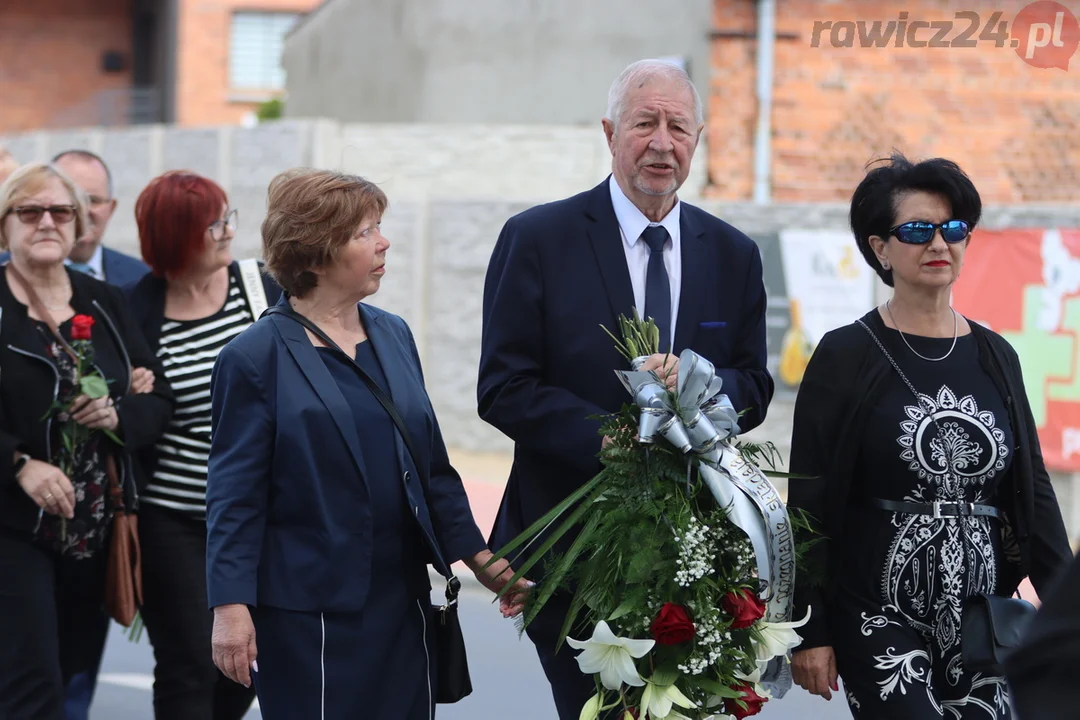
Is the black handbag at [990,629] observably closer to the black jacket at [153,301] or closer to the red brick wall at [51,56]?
the black jacket at [153,301]

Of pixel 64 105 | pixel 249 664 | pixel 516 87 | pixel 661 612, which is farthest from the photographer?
pixel 64 105

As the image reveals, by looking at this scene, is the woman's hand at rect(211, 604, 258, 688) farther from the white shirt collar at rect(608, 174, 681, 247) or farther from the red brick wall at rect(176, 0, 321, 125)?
the red brick wall at rect(176, 0, 321, 125)

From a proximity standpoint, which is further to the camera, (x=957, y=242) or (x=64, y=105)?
(x=64, y=105)

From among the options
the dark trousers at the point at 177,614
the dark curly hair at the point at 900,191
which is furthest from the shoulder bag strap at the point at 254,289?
the dark curly hair at the point at 900,191

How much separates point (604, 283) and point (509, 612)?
2.85ft

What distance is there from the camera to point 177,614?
4871 mm

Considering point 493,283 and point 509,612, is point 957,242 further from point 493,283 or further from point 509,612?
point 509,612

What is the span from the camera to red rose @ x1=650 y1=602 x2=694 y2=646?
11.0 ft

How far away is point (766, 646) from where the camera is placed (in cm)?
353

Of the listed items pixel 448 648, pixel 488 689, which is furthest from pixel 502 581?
pixel 488 689

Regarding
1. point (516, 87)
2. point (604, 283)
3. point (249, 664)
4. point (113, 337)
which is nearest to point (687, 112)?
point (604, 283)

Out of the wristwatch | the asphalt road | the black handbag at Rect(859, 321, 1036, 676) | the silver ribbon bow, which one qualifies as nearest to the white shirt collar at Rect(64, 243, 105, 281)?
the wristwatch

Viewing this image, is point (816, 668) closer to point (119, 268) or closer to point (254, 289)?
point (254, 289)

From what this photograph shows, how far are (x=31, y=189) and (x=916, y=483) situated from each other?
3096 mm
